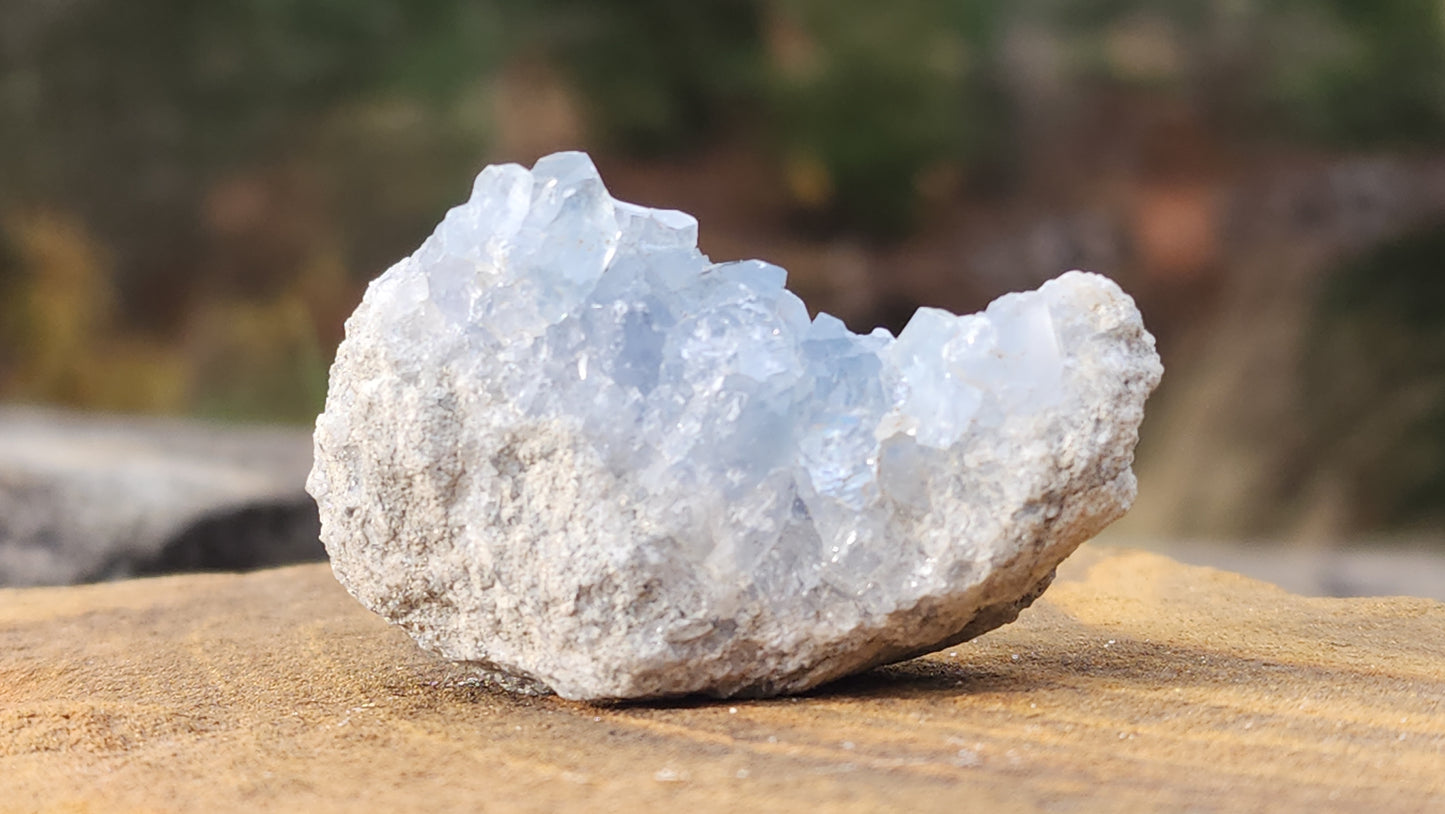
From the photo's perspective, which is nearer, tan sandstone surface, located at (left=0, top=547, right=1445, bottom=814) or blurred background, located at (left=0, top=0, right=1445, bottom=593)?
tan sandstone surface, located at (left=0, top=547, right=1445, bottom=814)

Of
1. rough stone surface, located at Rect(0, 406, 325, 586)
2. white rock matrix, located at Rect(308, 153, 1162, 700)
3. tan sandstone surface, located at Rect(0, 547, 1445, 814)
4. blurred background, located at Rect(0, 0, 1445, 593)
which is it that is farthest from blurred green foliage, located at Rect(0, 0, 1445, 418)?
white rock matrix, located at Rect(308, 153, 1162, 700)

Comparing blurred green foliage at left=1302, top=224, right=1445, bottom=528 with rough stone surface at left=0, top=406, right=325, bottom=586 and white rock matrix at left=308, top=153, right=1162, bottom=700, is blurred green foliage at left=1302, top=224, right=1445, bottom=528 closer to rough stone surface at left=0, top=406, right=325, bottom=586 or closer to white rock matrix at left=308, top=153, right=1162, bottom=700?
rough stone surface at left=0, top=406, right=325, bottom=586

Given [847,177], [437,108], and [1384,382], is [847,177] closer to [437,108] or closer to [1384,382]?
[437,108]

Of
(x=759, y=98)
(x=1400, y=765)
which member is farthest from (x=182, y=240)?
(x=1400, y=765)

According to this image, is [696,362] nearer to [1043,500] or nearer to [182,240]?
[1043,500]

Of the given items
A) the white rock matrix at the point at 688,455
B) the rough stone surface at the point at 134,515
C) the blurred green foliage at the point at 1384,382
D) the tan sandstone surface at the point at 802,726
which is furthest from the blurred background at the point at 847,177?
the white rock matrix at the point at 688,455

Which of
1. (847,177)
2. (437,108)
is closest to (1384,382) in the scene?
(847,177)

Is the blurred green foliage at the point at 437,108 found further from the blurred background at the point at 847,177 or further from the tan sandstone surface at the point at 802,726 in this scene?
the tan sandstone surface at the point at 802,726
